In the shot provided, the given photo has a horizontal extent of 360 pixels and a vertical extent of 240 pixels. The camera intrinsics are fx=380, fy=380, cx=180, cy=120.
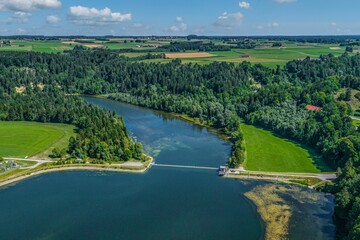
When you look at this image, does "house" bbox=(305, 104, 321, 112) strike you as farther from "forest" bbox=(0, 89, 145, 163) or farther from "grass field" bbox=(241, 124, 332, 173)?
"forest" bbox=(0, 89, 145, 163)

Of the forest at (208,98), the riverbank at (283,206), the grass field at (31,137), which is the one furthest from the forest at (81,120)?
the riverbank at (283,206)

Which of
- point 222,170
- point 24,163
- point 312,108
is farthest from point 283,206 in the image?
point 312,108

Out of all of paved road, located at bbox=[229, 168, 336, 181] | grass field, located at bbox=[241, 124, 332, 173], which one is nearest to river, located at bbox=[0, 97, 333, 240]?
paved road, located at bbox=[229, 168, 336, 181]

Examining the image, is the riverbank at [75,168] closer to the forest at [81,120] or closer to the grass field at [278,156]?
the forest at [81,120]

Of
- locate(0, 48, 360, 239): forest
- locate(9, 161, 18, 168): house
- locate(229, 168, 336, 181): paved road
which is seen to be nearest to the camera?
locate(229, 168, 336, 181): paved road

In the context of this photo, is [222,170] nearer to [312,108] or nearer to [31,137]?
[31,137]

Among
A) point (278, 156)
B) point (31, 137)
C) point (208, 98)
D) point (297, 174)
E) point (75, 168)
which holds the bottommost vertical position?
point (75, 168)

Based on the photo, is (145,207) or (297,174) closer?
(145,207)
